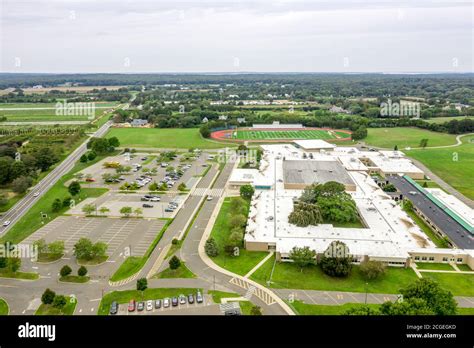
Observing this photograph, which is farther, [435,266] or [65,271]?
[435,266]

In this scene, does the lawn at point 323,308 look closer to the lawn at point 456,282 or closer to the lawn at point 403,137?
the lawn at point 456,282

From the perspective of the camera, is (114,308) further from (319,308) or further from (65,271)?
(319,308)

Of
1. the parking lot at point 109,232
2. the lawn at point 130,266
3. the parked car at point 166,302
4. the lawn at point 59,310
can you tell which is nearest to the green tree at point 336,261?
the parked car at point 166,302

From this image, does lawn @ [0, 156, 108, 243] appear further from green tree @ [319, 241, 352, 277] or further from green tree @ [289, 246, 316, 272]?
green tree @ [319, 241, 352, 277]

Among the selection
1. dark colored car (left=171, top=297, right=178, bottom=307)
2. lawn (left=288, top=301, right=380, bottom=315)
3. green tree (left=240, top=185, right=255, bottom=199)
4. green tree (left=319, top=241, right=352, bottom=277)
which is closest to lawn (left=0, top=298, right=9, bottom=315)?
dark colored car (left=171, top=297, right=178, bottom=307)

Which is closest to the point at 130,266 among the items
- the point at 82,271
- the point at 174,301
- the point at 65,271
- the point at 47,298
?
the point at 82,271
